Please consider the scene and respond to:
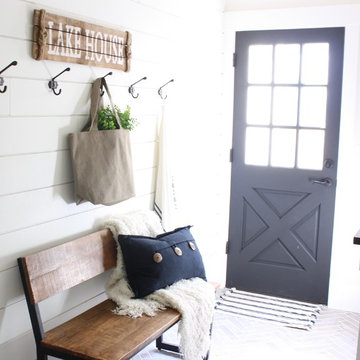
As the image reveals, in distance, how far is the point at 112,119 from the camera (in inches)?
110

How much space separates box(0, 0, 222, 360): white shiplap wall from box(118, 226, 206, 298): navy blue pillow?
0.25 meters

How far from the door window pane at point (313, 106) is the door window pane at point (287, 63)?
0.13m

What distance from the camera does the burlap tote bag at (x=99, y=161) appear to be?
2.62 m

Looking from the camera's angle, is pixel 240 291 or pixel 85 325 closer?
pixel 85 325

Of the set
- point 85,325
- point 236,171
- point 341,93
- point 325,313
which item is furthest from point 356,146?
point 85,325

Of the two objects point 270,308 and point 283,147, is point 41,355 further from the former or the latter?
point 283,147

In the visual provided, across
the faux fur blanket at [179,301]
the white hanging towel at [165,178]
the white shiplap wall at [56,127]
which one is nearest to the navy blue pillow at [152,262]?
the faux fur blanket at [179,301]

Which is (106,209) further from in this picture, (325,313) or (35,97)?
(325,313)

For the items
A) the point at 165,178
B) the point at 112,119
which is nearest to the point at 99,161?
the point at 112,119

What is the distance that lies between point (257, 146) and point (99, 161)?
1789 mm

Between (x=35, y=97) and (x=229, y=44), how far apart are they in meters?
2.15

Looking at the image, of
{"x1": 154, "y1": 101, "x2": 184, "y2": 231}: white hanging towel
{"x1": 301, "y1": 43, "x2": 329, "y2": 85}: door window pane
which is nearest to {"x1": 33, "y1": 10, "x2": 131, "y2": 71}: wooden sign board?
{"x1": 154, "y1": 101, "x2": 184, "y2": 231}: white hanging towel

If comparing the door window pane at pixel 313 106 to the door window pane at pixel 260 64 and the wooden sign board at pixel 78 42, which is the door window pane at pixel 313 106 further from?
the wooden sign board at pixel 78 42

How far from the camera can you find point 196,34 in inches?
148
